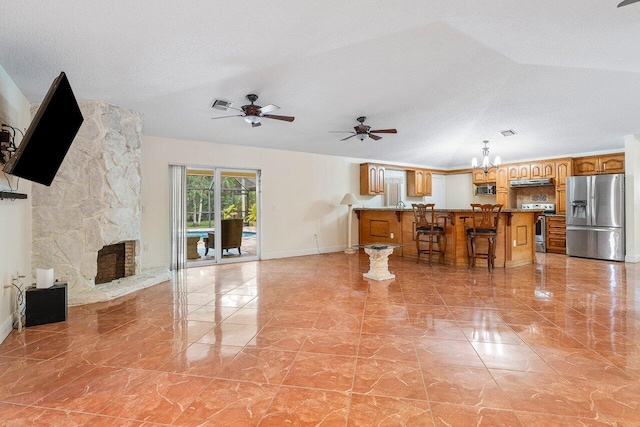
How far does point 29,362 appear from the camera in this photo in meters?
2.30

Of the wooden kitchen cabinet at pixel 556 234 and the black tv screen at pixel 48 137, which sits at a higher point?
the black tv screen at pixel 48 137

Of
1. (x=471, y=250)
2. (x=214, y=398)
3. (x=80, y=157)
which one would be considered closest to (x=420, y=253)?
(x=471, y=250)

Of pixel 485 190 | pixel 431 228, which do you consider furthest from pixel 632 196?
pixel 431 228

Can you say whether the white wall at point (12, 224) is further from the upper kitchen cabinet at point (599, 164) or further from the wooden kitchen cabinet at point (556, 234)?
the upper kitchen cabinet at point (599, 164)

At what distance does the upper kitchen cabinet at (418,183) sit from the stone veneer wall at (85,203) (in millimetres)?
6999

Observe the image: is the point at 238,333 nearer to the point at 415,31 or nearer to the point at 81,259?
the point at 81,259

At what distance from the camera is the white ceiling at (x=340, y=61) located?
2637 millimetres

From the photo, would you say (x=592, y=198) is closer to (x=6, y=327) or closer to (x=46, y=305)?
(x=46, y=305)

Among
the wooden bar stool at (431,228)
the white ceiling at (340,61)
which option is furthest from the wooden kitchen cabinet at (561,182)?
the wooden bar stool at (431,228)

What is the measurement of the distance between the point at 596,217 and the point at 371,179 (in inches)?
182

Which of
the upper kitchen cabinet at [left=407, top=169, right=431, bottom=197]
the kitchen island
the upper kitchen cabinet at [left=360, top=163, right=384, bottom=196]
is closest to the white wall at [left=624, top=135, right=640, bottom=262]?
the kitchen island

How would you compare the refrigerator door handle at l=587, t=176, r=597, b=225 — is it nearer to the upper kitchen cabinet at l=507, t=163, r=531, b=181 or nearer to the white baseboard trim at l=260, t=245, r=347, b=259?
the upper kitchen cabinet at l=507, t=163, r=531, b=181

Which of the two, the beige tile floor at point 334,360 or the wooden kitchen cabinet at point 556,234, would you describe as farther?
the wooden kitchen cabinet at point 556,234

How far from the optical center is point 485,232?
17.8 ft
